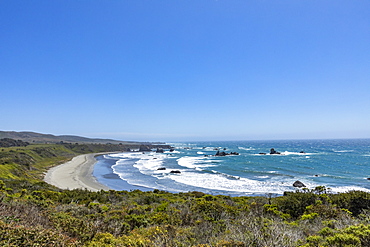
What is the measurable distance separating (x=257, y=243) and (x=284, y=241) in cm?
60

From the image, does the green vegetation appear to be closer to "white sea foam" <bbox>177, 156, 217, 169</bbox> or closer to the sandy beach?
the sandy beach

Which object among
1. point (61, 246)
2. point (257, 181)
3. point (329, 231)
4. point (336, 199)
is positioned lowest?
point (257, 181)

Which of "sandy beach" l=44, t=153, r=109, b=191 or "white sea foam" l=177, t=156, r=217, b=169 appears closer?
"sandy beach" l=44, t=153, r=109, b=191

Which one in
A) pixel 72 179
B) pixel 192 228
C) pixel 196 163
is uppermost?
pixel 192 228

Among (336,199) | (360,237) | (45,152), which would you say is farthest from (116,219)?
(45,152)

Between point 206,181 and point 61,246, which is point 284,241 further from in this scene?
point 206,181

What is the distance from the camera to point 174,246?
185 inches

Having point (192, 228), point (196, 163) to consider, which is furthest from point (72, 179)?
point (192, 228)

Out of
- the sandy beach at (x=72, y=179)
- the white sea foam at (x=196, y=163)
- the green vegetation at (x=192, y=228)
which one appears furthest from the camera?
the white sea foam at (x=196, y=163)

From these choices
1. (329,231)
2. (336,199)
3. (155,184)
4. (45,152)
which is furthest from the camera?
(45,152)

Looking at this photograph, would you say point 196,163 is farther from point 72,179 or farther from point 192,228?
point 192,228

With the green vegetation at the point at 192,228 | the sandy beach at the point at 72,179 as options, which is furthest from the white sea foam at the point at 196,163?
the green vegetation at the point at 192,228

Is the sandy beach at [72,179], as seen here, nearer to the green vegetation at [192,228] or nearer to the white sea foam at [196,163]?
the green vegetation at [192,228]

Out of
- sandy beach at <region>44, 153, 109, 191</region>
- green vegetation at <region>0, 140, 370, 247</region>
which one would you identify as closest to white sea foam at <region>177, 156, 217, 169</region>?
sandy beach at <region>44, 153, 109, 191</region>
